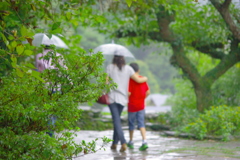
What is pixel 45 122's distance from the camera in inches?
149

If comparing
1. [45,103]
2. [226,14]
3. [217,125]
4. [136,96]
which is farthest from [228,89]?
[45,103]

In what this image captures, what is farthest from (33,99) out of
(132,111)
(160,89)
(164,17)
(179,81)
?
(160,89)

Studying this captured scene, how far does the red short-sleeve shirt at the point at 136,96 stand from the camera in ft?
25.6

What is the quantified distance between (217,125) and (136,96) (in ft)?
8.14

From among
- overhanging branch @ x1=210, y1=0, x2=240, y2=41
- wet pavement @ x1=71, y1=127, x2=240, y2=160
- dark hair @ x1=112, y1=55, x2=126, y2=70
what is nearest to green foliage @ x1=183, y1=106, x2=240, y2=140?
wet pavement @ x1=71, y1=127, x2=240, y2=160

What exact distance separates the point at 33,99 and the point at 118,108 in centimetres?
362

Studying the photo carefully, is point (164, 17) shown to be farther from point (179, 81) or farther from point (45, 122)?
point (45, 122)

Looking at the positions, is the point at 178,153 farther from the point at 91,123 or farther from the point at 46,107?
the point at 91,123

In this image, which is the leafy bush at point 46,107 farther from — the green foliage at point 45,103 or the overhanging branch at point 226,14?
the overhanging branch at point 226,14

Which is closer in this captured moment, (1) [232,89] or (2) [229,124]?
(2) [229,124]

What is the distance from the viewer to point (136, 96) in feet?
25.7

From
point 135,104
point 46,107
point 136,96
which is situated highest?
point 136,96

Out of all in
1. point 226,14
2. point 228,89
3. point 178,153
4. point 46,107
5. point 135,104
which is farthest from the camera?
point 228,89

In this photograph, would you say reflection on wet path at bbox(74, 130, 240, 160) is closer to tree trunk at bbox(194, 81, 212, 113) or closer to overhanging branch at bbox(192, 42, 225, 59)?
tree trunk at bbox(194, 81, 212, 113)
